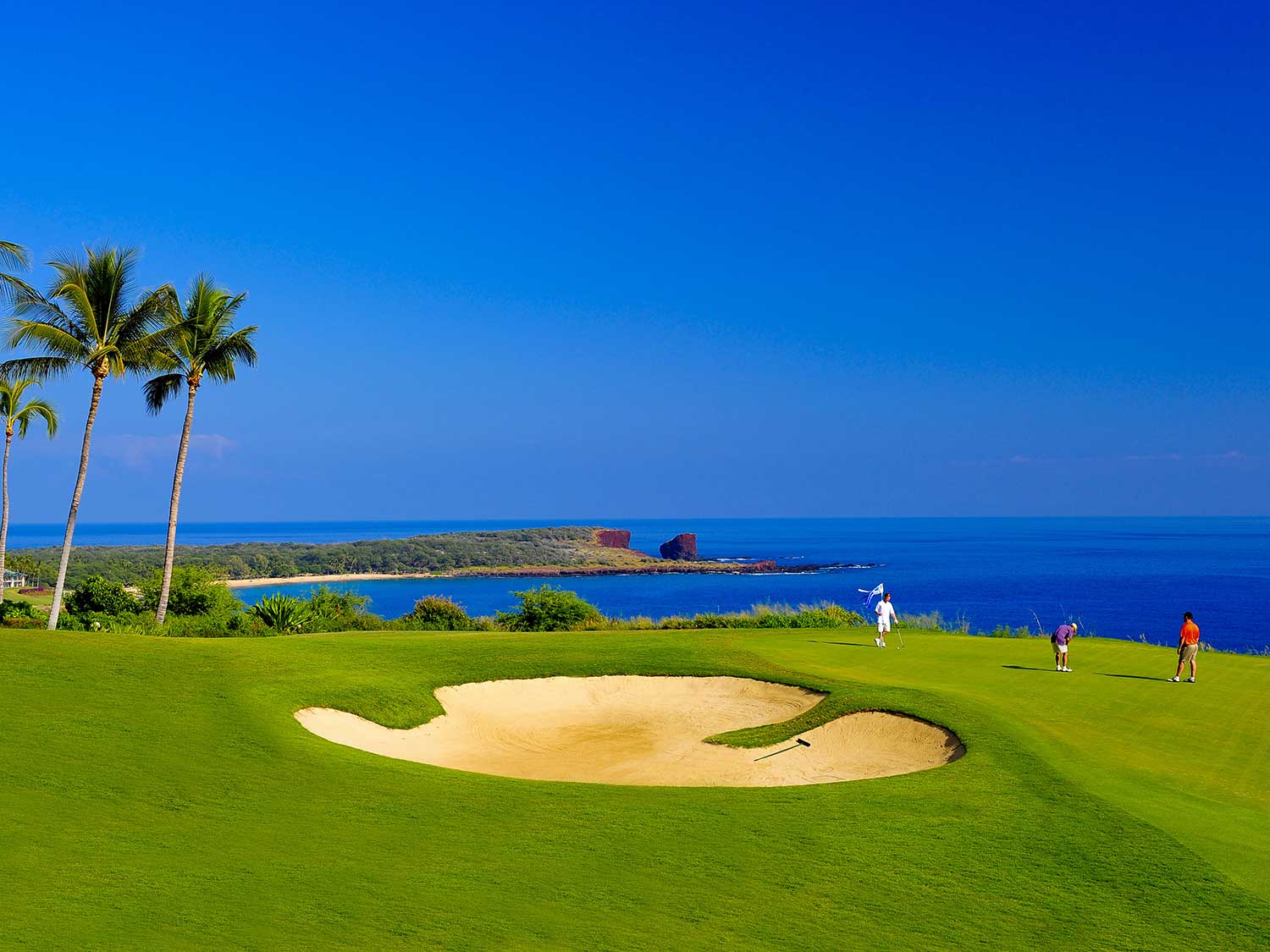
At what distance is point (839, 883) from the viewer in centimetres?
951

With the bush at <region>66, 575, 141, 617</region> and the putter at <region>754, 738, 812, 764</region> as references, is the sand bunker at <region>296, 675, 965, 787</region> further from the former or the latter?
the bush at <region>66, 575, 141, 617</region>

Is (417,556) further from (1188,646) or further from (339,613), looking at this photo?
(1188,646)

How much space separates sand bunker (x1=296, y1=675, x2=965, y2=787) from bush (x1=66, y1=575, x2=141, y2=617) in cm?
2180

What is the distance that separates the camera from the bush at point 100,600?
36.4 meters

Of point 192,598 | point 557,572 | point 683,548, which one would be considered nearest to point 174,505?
point 192,598

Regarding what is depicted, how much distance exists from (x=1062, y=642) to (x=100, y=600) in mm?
34300

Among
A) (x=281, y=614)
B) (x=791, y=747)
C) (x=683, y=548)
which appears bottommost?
(x=281, y=614)

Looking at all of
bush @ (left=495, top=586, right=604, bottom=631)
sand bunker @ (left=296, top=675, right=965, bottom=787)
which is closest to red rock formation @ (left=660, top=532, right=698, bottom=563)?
bush @ (left=495, top=586, right=604, bottom=631)

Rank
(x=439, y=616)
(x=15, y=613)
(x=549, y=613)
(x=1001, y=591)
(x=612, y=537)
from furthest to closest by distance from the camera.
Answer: (x=612, y=537)
(x=1001, y=591)
(x=439, y=616)
(x=549, y=613)
(x=15, y=613)

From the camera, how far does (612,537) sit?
192000 millimetres

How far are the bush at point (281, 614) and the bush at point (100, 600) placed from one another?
7108 mm

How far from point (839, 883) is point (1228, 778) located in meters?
8.17

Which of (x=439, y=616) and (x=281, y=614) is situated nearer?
(x=281, y=614)

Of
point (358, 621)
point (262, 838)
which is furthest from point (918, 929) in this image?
point (358, 621)
